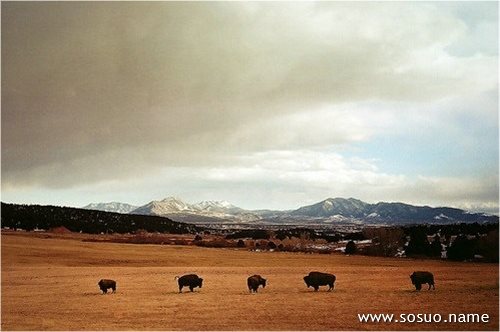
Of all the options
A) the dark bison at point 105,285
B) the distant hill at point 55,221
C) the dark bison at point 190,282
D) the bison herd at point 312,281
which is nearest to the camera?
the bison herd at point 312,281

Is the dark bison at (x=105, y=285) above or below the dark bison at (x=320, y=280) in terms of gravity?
below

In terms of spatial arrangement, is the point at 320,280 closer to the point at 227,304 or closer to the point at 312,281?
the point at 312,281

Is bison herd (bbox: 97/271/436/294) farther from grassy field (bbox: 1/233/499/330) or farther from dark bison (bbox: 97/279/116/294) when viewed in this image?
grassy field (bbox: 1/233/499/330)

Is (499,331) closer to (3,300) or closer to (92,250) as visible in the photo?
(3,300)

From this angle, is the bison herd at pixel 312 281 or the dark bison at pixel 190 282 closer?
the bison herd at pixel 312 281

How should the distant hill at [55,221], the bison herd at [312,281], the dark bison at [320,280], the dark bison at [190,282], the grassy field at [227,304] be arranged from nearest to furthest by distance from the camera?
1. the grassy field at [227,304]
2. the bison herd at [312,281]
3. the dark bison at [320,280]
4. the dark bison at [190,282]
5. the distant hill at [55,221]

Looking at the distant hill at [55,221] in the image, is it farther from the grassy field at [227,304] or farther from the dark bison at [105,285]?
the dark bison at [105,285]

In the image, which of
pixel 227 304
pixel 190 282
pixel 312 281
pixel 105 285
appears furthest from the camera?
pixel 190 282

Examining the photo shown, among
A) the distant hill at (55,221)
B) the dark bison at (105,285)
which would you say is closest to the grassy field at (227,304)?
the dark bison at (105,285)

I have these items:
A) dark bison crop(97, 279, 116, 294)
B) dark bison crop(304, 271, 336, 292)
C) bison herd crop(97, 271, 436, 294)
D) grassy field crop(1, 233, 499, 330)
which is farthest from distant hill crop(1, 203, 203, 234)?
dark bison crop(304, 271, 336, 292)

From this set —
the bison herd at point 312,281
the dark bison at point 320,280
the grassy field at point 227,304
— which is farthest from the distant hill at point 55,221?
the dark bison at point 320,280

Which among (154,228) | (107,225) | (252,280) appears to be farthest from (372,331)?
(154,228)

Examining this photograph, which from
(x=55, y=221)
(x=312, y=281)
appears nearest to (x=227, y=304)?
(x=312, y=281)

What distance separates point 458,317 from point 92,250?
82846mm
